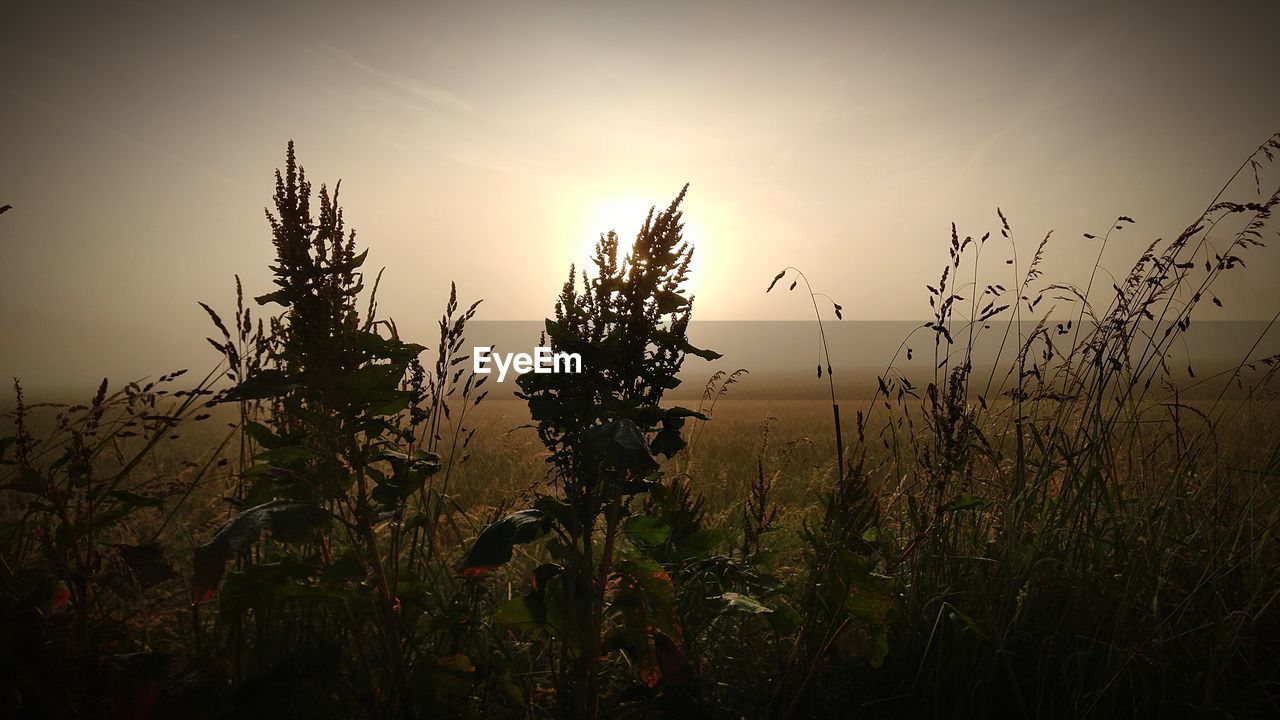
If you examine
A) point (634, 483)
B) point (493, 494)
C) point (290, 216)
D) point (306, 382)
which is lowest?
point (493, 494)

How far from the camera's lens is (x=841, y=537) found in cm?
220

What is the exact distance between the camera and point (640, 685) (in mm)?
1602

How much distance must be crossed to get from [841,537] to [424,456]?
1.48m

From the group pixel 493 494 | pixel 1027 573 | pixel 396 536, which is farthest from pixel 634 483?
pixel 493 494

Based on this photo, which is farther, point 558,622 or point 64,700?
point 558,622

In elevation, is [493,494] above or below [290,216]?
below

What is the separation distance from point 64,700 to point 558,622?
3.40 feet

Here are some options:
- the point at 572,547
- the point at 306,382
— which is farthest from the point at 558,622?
the point at 306,382

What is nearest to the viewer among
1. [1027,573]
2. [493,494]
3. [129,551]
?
[129,551]

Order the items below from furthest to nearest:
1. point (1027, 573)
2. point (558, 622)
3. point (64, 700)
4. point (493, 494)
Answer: point (493, 494) → point (1027, 573) → point (558, 622) → point (64, 700)

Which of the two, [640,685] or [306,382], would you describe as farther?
[640,685]

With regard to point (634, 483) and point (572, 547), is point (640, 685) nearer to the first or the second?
point (572, 547)

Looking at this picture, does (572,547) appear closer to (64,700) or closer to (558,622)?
(558,622)

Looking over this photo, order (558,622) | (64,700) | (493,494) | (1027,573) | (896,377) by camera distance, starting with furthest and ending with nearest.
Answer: (493,494)
(896,377)
(1027,573)
(558,622)
(64,700)
